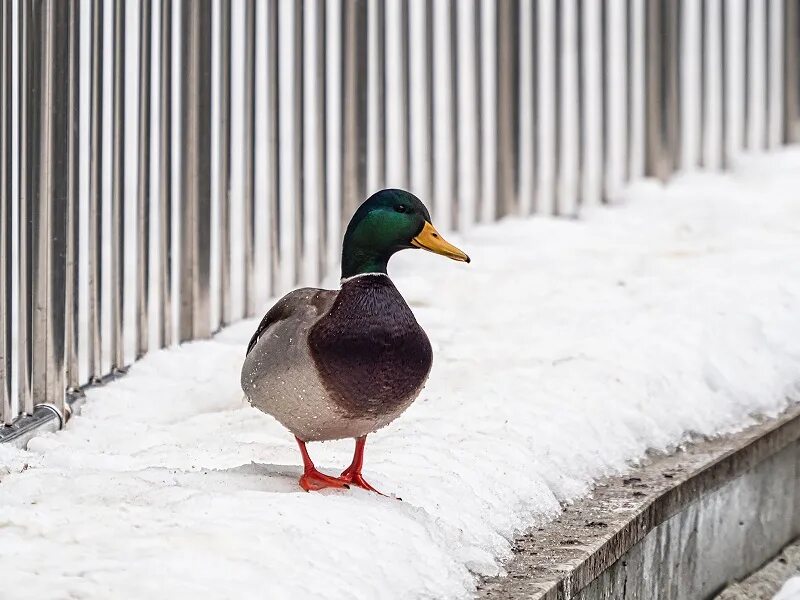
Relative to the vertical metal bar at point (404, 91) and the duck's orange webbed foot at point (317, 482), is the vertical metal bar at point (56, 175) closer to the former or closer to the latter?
the duck's orange webbed foot at point (317, 482)

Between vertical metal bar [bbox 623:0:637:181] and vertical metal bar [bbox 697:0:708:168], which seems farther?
vertical metal bar [bbox 697:0:708:168]

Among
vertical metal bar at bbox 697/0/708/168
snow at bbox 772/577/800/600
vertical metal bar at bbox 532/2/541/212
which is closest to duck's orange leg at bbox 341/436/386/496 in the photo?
snow at bbox 772/577/800/600

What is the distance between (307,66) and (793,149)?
3.00 metres

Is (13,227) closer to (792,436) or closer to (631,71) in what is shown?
(792,436)

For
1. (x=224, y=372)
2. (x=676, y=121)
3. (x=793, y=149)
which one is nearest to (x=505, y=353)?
(x=224, y=372)

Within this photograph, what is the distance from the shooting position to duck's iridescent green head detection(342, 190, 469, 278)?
10.8 ft

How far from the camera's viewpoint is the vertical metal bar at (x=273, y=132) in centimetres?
547

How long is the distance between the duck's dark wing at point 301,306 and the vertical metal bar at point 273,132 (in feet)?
6.68

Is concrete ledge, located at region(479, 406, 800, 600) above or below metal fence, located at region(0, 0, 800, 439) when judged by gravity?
below

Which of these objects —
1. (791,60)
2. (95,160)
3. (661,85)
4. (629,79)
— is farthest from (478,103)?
(95,160)

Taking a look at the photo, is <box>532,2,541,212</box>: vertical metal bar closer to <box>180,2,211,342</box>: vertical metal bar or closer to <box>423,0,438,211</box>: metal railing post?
<box>423,0,438,211</box>: metal railing post

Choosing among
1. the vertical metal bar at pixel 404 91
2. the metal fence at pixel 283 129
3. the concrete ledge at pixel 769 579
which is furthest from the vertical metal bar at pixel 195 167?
the concrete ledge at pixel 769 579

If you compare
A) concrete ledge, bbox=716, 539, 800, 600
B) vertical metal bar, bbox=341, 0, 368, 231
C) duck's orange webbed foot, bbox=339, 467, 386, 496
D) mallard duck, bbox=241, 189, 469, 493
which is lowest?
concrete ledge, bbox=716, 539, 800, 600

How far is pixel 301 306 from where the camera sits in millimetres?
3314
